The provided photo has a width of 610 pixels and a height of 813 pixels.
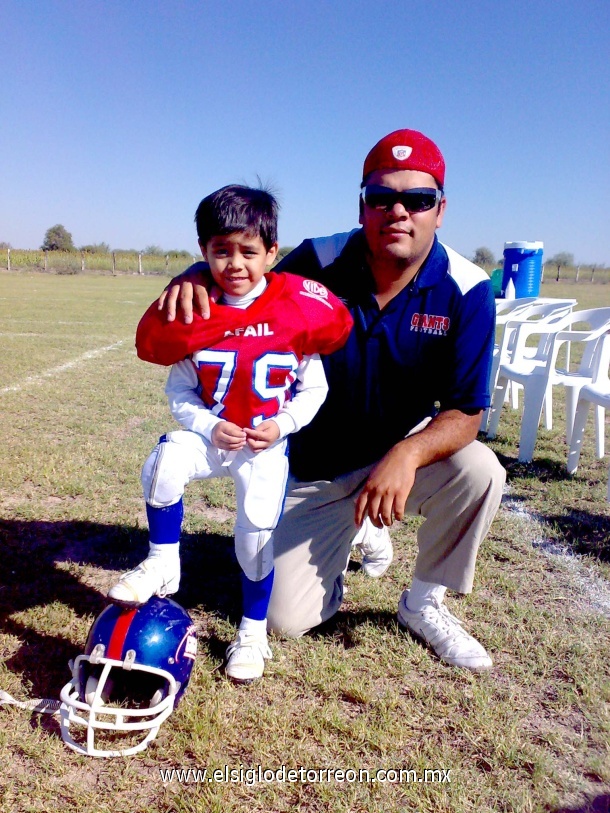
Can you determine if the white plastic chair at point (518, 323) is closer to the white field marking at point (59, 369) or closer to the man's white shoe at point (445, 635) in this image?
the man's white shoe at point (445, 635)

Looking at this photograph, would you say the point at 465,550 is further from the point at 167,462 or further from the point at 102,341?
the point at 102,341

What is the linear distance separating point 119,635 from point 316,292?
4.29 feet

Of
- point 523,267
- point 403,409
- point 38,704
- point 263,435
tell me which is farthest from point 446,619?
point 523,267

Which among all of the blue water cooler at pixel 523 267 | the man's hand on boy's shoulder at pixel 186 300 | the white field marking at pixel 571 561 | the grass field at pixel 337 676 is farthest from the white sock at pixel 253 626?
the blue water cooler at pixel 523 267

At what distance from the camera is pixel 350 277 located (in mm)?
2537

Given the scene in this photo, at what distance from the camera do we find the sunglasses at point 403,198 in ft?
7.55

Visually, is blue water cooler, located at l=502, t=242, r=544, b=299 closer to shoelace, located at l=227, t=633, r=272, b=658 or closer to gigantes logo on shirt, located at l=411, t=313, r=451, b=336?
gigantes logo on shirt, located at l=411, t=313, r=451, b=336

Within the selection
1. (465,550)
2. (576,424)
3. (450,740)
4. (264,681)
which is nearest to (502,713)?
(450,740)

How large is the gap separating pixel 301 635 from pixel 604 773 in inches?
44.0

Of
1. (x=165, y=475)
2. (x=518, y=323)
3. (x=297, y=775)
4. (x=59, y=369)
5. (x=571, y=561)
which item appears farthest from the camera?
(x=59, y=369)

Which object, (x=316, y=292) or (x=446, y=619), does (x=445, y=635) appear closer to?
(x=446, y=619)

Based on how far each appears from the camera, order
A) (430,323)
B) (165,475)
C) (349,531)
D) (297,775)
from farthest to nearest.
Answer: (349,531) → (430,323) → (165,475) → (297,775)

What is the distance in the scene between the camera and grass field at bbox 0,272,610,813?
1736mm

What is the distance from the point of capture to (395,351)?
2.45 meters
